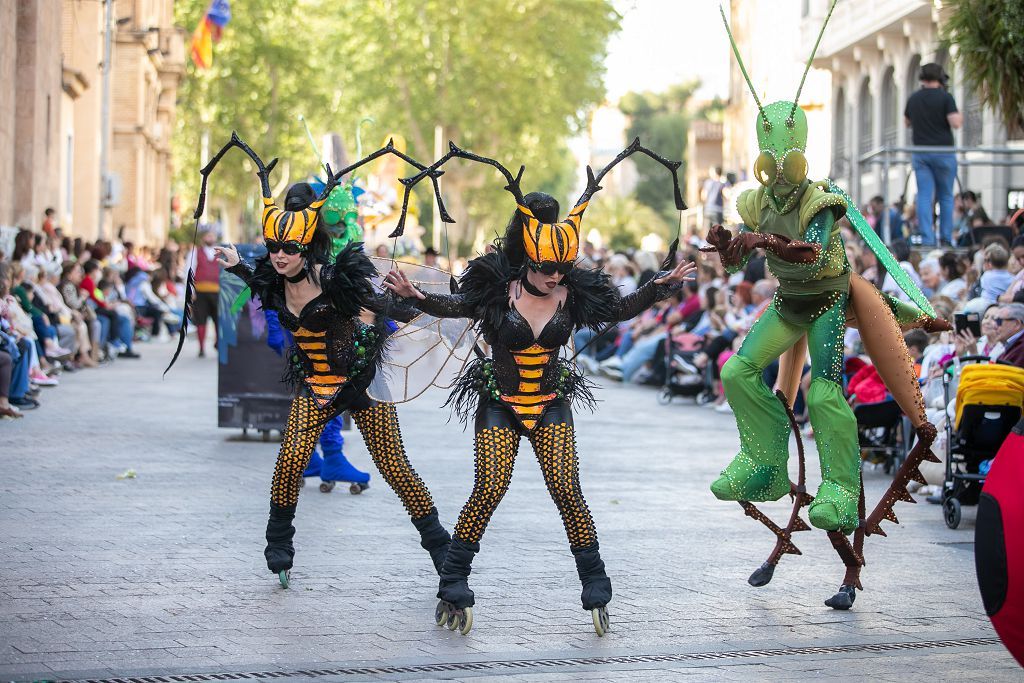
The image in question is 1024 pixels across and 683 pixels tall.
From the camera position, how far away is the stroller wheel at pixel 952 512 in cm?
1020

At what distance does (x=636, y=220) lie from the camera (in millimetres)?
72562

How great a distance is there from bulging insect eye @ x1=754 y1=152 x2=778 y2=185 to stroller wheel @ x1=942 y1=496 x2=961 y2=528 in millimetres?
3207

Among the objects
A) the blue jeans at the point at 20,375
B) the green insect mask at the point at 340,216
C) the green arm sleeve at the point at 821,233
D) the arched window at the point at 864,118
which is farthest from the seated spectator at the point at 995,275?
the arched window at the point at 864,118

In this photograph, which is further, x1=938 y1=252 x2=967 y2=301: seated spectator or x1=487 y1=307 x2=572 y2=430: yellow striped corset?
x1=938 y1=252 x2=967 y2=301: seated spectator

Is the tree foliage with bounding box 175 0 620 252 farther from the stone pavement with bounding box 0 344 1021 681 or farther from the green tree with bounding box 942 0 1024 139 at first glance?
the stone pavement with bounding box 0 344 1021 681

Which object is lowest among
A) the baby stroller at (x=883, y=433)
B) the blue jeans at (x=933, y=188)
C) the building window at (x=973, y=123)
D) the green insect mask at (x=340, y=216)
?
the baby stroller at (x=883, y=433)

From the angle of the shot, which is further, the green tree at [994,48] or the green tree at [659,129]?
the green tree at [659,129]

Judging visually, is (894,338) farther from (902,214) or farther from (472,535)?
(902,214)

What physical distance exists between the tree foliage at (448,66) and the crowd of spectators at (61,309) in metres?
28.8

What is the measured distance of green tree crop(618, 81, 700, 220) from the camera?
9162 centimetres

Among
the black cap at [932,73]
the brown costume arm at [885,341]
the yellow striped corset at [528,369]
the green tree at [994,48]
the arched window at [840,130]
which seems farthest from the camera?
the arched window at [840,130]

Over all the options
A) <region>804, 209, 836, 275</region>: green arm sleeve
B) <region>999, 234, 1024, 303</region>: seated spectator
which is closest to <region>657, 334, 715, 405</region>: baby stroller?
<region>999, 234, 1024, 303</region>: seated spectator

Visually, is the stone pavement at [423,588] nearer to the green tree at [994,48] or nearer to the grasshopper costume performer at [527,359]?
the grasshopper costume performer at [527,359]

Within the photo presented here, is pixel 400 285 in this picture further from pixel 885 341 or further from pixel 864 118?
pixel 864 118
